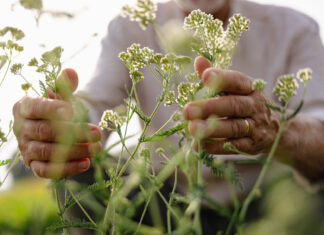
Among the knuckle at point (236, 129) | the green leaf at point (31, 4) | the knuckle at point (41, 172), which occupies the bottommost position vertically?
the knuckle at point (41, 172)

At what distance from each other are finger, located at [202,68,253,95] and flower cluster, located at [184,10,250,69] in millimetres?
22

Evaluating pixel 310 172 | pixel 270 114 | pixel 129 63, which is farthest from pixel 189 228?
pixel 310 172

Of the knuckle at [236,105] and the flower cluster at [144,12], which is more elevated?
the flower cluster at [144,12]

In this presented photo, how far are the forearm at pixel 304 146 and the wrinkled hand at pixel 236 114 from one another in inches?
14.0

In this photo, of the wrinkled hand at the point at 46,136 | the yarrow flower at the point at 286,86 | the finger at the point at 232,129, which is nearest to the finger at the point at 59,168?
the wrinkled hand at the point at 46,136

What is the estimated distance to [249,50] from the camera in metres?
2.91

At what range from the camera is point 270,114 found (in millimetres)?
1182

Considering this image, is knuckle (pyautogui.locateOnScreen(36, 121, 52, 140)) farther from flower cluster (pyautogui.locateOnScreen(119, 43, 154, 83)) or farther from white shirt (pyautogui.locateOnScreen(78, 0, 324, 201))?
white shirt (pyautogui.locateOnScreen(78, 0, 324, 201))

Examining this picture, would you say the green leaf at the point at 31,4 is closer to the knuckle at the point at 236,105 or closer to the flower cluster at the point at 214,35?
the flower cluster at the point at 214,35

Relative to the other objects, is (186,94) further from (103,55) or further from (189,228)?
(103,55)

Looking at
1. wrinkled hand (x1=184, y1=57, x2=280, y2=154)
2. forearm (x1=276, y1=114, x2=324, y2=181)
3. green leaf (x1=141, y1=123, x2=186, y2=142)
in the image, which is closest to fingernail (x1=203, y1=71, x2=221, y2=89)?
wrinkled hand (x1=184, y1=57, x2=280, y2=154)

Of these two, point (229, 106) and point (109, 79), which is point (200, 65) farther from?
point (109, 79)

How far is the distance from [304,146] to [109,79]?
1.45m

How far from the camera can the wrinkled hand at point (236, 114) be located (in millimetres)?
765
